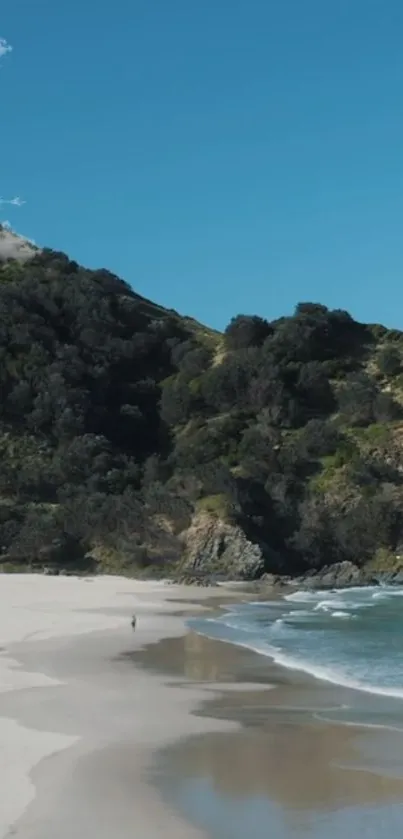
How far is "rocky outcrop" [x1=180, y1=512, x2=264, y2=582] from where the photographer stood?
56844mm

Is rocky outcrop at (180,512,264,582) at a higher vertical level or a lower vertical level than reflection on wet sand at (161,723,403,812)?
higher

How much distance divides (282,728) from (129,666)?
313 inches

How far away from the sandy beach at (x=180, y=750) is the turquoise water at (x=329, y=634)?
1117 mm

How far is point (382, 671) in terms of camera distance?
75.4ft

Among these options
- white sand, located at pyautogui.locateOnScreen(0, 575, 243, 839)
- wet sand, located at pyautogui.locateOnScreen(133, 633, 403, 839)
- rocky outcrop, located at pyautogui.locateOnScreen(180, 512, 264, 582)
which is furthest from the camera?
rocky outcrop, located at pyautogui.locateOnScreen(180, 512, 264, 582)

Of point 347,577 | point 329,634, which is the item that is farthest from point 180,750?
point 347,577

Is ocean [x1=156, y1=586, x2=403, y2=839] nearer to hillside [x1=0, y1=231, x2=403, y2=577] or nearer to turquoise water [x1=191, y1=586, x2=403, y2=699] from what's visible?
turquoise water [x1=191, y1=586, x2=403, y2=699]

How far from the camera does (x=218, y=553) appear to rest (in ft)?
192

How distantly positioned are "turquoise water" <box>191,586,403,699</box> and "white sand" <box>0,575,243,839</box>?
9.84 feet

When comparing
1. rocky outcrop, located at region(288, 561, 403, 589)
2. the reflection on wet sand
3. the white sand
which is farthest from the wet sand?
rocky outcrop, located at region(288, 561, 403, 589)

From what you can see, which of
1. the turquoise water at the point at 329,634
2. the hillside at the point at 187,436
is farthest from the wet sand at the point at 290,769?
the hillside at the point at 187,436

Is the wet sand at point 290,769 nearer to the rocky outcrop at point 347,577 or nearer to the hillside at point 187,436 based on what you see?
the rocky outcrop at point 347,577

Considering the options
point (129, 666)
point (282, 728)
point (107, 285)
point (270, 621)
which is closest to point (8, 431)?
point (107, 285)

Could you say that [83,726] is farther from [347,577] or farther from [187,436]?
[187,436]
